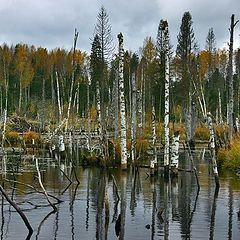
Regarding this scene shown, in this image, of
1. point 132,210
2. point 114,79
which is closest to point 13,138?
point 114,79

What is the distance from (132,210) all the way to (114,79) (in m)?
38.6

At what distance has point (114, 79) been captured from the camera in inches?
2168

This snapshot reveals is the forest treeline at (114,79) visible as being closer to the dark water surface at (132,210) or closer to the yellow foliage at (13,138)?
the yellow foliage at (13,138)

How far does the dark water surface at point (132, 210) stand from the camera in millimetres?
13844

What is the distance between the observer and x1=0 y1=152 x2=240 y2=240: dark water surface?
13.8 metres

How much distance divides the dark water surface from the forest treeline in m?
15.8

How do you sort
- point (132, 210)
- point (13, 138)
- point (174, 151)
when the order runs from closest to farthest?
point (132, 210) → point (174, 151) → point (13, 138)

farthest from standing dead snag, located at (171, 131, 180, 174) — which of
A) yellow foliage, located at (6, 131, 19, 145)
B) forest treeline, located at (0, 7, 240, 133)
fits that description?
yellow foliage, located at (6, 131, 19, 145)

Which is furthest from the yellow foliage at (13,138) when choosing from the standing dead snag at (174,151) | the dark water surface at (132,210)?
the standing dead snag at (174,151)

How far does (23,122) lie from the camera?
220ft

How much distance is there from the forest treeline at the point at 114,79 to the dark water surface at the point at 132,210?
1581cm

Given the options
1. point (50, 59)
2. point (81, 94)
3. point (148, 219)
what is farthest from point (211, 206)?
point (50, 59)

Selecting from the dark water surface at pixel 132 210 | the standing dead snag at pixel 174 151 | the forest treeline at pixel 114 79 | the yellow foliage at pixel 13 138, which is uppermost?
the forest treeline at pixel 114 79

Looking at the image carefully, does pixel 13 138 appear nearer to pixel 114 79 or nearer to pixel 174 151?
pixel 114 79
